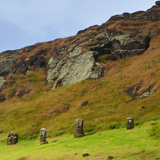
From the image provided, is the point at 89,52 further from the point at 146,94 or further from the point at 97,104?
the point at 146,94

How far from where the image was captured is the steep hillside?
39781mm

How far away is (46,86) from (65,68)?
35.0ft

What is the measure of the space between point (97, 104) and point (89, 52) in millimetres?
37506

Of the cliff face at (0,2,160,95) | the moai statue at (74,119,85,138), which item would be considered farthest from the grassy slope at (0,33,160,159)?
the cliff face at (0,2,160,95)

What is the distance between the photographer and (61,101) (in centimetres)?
5694

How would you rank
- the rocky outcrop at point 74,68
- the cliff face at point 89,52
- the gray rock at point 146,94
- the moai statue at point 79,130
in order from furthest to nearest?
the cliff face at point 89,52 < the rocky outcrop at point 74,68 < the gray rock at point 146,94 < the moai statue at point 79,130

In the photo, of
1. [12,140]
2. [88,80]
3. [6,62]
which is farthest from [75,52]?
[12,140]

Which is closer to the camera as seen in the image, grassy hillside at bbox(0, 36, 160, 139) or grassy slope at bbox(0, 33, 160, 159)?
grassy slope at bbox(0, 33, 160, 159)

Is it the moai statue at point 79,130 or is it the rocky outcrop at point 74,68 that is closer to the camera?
the moai statue at point 79,130

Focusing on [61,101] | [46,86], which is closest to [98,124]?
[61,101]

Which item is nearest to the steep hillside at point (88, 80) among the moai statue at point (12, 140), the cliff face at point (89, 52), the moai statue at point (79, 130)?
the cliff face at point (89, 52)

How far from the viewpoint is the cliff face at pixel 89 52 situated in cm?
7691

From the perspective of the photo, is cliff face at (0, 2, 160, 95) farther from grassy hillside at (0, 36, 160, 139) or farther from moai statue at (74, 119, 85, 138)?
moai statue at (74, 119, 85, 138)

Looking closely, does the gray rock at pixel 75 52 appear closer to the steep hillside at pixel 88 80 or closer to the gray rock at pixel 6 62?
the steep hillside at pixel 88 80
